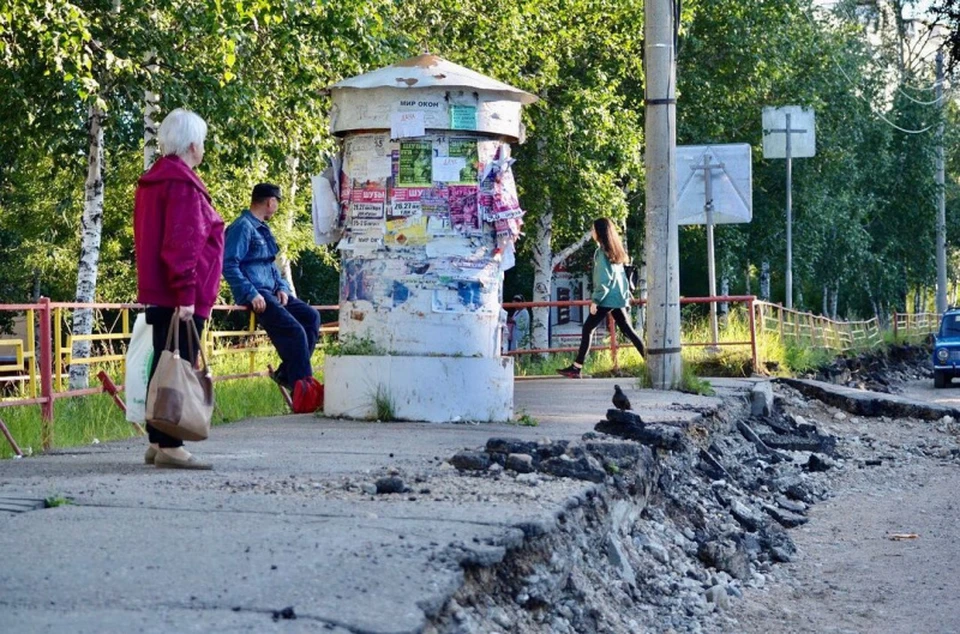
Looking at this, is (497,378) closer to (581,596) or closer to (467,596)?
(581,596)

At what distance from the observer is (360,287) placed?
35.1ft

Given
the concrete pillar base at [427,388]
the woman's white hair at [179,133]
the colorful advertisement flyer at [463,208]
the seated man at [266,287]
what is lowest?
the concrete pillar base at [427,388]

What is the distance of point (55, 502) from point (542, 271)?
32.5 m

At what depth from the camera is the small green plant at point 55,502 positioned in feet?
19.4

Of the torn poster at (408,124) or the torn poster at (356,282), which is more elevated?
the torn poster at (408,124)

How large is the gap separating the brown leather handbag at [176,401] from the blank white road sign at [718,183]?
41.7 ft

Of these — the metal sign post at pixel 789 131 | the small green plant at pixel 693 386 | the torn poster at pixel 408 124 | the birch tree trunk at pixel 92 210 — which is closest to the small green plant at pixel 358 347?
the torn poster at pixel 408 124

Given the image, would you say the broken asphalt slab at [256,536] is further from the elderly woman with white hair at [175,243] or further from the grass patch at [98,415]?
the grass patch at [98,415]

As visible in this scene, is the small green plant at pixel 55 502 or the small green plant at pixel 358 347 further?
the small green plant at pixel 358 347

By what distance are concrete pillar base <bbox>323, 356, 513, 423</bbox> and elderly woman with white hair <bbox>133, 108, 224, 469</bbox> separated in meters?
2.88

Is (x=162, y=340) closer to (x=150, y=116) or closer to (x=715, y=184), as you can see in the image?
(x=715, y=184)

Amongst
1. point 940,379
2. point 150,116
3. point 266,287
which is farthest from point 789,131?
point 266,287

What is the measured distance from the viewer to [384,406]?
10.4 metres

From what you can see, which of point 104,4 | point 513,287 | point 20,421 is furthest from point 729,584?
point 513,287
